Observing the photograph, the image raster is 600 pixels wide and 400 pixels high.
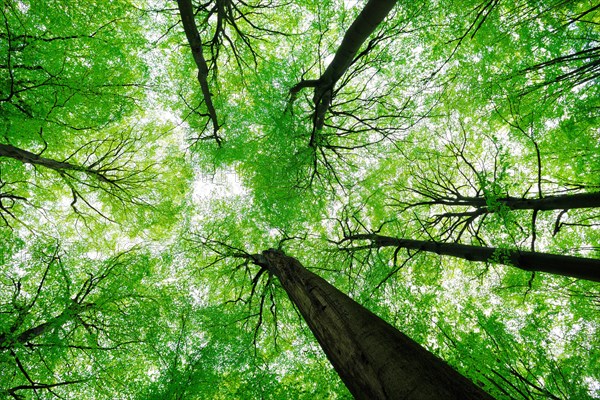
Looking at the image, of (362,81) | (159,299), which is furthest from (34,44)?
(362,81)

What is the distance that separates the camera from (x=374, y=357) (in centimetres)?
182

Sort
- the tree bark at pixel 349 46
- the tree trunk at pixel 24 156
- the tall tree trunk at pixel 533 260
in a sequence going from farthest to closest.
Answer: the tree trunk at pixel 24 156
the tall tree trunk at pixel 533 260
the tree bark at pixel 349 46

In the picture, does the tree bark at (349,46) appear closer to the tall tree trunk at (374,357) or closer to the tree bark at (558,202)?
the tree bark at (558,202)

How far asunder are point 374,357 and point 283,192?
632 cm

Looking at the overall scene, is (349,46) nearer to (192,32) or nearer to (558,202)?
(192,32)

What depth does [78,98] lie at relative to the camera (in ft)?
20.4

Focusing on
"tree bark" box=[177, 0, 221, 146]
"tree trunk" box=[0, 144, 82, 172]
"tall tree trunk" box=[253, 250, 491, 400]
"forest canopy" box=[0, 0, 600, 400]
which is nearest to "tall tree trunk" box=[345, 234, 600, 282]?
"forest canopy" box=[0, 0, 600, 400]

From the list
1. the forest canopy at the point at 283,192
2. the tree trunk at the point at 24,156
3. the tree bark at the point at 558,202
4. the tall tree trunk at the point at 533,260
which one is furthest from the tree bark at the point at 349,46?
the tree trunk at the point at 24,156

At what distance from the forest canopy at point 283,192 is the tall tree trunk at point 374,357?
4.69ft

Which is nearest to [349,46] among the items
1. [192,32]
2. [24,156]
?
[192,32]

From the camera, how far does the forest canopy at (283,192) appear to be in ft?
16.6

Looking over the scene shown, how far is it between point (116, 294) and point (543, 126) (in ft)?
34.5

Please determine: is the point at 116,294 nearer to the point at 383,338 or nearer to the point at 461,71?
the point at 383,338

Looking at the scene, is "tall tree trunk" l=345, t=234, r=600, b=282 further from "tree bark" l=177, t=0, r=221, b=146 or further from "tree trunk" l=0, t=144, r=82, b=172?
"tree trunk" l=0, t=144, r=82, b=172
